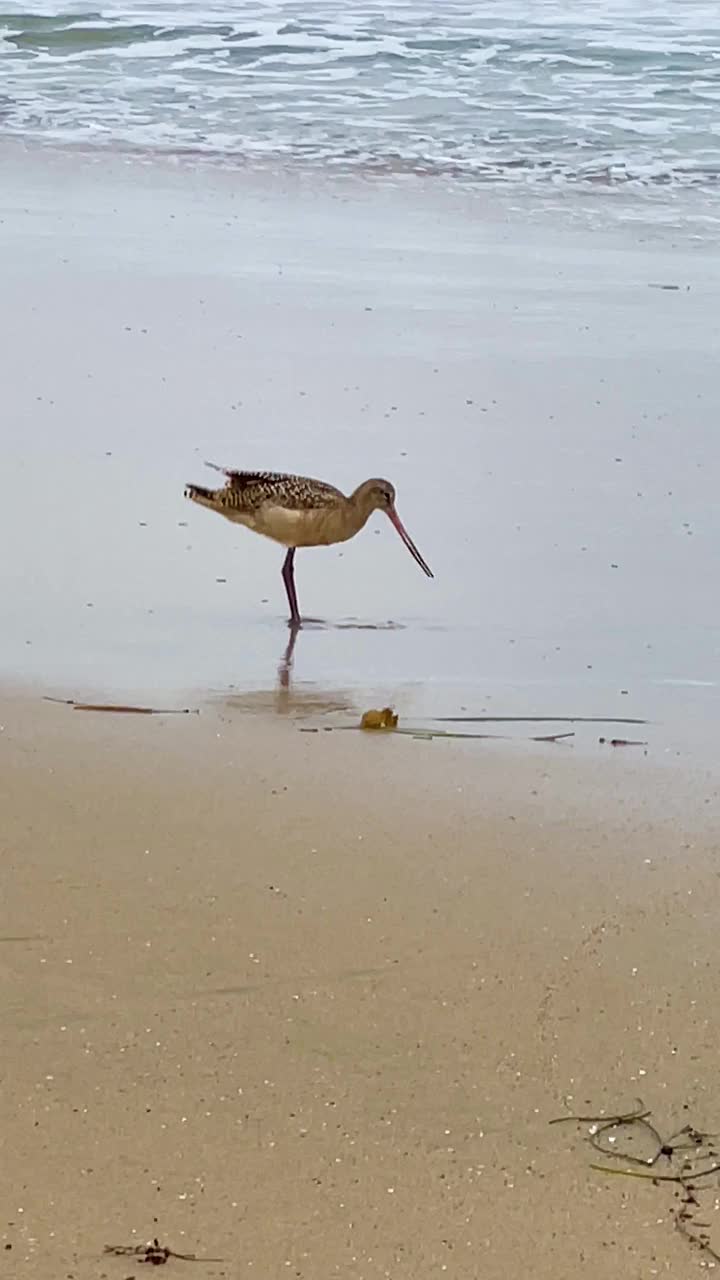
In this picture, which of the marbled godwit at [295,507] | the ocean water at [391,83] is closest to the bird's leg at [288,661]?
the marbled godwit at [295,507]

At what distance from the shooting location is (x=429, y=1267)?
103 inches

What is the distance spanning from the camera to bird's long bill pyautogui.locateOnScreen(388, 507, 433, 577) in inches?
227

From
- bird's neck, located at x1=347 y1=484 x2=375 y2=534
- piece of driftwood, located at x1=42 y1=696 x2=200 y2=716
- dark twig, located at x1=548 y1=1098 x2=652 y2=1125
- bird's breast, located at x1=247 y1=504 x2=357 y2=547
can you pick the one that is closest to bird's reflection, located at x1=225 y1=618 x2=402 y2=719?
piece of driftwood, located at x1=42 y1=696 x2=200 y2=716

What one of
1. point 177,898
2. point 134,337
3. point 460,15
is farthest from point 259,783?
point 460,15

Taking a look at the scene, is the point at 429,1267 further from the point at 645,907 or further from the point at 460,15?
the point at 460,15

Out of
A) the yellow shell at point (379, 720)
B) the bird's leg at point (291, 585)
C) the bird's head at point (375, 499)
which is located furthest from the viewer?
the bird's head at point (375, 499)

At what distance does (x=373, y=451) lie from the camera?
269 inches

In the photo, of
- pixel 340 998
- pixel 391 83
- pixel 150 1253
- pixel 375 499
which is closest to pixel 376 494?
pixel 375 499

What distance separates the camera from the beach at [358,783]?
2801mm

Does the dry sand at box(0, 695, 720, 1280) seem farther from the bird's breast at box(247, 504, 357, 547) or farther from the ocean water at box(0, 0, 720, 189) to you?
the ocean water at box(0, 0, 720, 189)

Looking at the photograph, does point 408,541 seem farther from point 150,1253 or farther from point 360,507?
point 150,1253

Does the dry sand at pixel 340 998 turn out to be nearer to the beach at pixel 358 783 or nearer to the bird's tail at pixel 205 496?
the beach at pixel 358 783

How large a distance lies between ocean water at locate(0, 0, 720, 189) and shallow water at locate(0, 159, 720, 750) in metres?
2.29

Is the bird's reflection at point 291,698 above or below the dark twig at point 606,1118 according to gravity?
below
